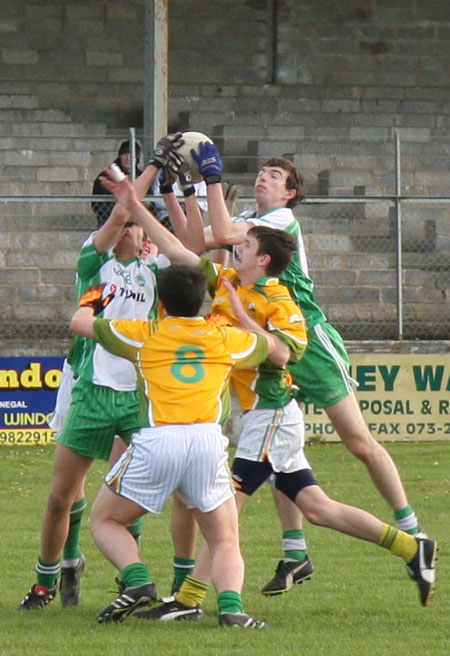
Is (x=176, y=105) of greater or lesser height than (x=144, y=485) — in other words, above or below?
above

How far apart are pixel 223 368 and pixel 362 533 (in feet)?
3.49

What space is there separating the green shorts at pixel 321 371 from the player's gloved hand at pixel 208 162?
1016 mm

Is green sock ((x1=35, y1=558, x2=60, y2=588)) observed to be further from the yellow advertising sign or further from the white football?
the yellow advertising sign

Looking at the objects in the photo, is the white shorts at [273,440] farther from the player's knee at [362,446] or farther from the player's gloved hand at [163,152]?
the player's gloved hand at [163,152]

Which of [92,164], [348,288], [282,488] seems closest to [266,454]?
[282,488]

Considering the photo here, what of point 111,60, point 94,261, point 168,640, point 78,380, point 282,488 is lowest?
point 168,640

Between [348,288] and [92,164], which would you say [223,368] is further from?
[92,164]

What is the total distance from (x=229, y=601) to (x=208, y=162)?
2.05 meters

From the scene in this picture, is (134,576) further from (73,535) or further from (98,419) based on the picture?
(73,535)

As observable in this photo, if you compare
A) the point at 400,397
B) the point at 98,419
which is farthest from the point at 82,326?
the point at 400,397

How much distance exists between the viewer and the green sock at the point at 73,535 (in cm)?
698

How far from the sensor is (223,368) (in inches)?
241

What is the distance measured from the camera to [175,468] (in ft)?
19.5

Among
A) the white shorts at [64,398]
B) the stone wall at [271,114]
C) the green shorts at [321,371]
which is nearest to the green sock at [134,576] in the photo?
the white shorts at [64,398]
